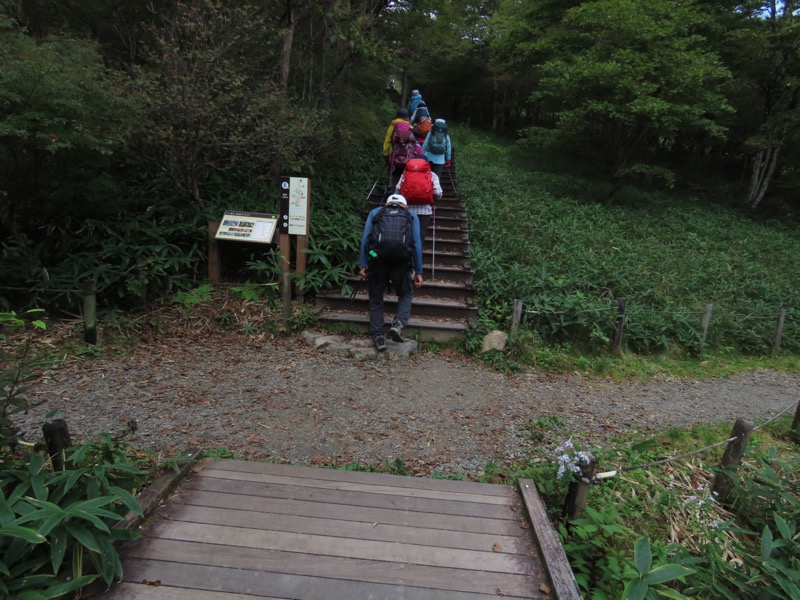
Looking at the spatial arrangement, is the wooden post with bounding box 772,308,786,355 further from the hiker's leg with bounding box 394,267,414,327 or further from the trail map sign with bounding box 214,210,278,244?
the trail map sign with bounding box 214,210,278,244

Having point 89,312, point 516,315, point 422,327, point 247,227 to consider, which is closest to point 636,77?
point 516,315

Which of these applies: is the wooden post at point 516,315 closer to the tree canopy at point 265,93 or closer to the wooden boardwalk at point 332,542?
the wooden boardwalk at point 332,542

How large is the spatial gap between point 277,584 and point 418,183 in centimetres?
575

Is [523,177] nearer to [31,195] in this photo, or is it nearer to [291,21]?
[291,21]

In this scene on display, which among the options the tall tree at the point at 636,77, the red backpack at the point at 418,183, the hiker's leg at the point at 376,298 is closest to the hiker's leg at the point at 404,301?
the hiker's leg at the point at 376,298

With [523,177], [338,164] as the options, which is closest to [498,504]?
[338,164]

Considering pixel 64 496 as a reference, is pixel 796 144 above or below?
above

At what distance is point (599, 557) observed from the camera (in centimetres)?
251

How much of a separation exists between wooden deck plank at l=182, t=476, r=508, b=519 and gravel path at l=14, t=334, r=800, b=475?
75 centimetres

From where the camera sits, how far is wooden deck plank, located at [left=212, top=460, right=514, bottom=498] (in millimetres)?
2834

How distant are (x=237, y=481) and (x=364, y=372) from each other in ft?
7.87

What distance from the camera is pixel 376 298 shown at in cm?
546

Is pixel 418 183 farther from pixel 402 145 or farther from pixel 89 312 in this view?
pixel 89 312

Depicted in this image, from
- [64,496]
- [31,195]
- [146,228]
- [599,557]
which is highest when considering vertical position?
[31,195]
